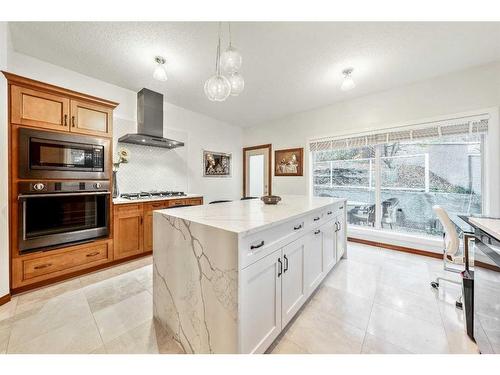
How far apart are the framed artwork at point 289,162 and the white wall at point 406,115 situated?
0.38 ft

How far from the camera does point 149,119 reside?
330 centimetres

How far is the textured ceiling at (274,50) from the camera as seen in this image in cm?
195

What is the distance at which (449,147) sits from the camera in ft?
A: 9.73

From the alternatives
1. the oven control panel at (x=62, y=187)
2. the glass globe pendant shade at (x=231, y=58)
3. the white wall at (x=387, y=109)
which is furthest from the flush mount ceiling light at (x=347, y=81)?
the oven control panel at (x=62, y=187)

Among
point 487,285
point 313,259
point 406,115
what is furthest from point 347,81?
point 487,285

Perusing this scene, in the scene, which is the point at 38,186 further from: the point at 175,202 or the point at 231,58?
the point at 231,58

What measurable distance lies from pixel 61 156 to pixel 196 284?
221 centimetres

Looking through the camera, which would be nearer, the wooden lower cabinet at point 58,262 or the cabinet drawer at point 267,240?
the cabinet drawer at point 267,240

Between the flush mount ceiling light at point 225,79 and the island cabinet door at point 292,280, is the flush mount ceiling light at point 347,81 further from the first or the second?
the island cabinet door at point 292,280

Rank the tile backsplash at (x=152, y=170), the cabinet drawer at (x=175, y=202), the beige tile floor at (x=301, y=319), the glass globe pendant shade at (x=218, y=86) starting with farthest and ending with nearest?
1. the tile backsplash at (x=152, y=170)
2. the cabinet drawer at (x=175, y=202)
3. the glass globe pendant shade at (x=218, y=86)
4. the beige tile floor at (x=301, y=319)

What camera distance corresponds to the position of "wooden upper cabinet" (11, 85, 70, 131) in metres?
1.91

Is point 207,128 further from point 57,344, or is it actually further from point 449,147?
point 449,147
